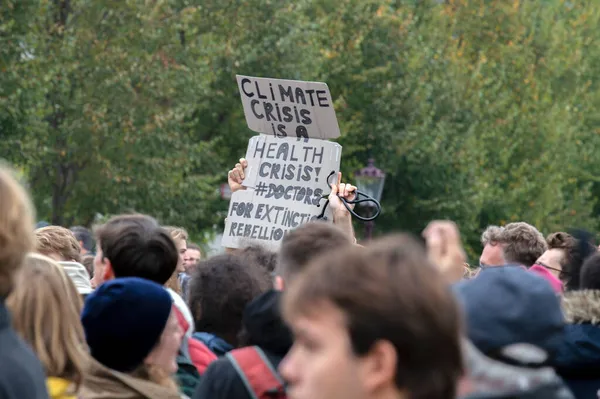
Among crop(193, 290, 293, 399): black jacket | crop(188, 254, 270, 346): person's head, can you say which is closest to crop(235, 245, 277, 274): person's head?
crop(188, 254, 270, 346): person's head

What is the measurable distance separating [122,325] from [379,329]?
72.7 inches

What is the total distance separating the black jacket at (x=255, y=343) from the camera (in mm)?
4070

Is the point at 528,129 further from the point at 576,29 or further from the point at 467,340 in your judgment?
the point at 467,340

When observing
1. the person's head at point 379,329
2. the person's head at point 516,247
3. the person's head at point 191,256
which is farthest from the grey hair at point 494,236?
the person's head at point 379,329

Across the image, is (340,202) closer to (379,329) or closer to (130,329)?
(130,329)

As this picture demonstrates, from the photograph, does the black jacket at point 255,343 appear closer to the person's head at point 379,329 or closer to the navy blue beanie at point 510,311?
the navy blue beanie at point 510,311

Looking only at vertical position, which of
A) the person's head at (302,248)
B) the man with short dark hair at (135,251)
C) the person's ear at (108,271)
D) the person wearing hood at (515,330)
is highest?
the person wearing hood at (515,330)

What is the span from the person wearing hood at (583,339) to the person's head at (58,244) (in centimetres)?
293

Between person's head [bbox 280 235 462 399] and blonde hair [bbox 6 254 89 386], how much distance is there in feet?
5.05

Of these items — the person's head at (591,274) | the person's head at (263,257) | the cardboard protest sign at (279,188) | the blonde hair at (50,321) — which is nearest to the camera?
the blonde hair at (50,321)

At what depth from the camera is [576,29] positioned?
35.4 m

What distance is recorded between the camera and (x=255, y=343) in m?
4.30

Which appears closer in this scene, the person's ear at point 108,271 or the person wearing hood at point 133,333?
the person wearing hood at point 133,333

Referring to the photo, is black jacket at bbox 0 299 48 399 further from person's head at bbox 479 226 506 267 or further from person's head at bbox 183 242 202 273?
person's head at bbox 183 242 202 273
